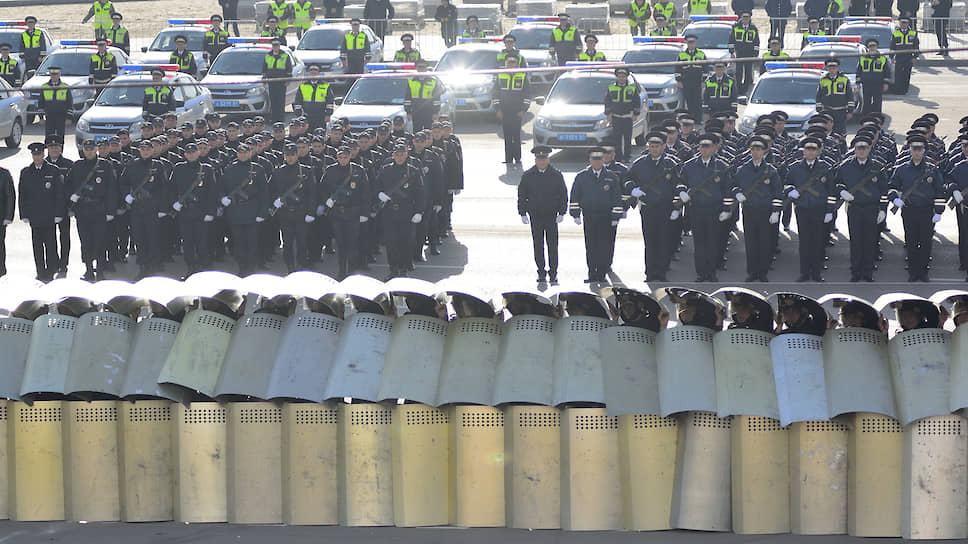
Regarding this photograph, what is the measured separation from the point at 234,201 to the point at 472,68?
12970 millimetres

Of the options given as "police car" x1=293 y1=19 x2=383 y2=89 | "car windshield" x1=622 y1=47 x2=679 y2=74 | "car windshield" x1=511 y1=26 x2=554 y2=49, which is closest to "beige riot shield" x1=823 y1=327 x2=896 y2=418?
"car windshield" x1=622 y1=47 x2=679 y2=74

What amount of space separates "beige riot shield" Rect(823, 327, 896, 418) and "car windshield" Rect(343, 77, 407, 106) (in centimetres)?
1769

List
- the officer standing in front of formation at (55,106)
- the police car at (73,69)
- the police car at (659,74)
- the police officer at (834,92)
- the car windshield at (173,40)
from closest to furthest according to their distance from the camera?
1. the police officer at (834,92)
2. the officer standing in front of formation at (55,106)
3. the police car at (659,74)
4. the police car at (73,69)
5. the car windshield at (173,40)

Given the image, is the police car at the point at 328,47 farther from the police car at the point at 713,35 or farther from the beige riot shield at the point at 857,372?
the beige riot shield at the point at 857,372

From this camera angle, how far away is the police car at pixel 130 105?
25.9 m

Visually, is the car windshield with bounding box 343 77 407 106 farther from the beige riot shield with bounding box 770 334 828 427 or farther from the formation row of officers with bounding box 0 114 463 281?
the beige riot shield with bounding box 770 334 828 427

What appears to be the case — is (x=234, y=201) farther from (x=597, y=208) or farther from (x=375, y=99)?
(x=375, y=99)

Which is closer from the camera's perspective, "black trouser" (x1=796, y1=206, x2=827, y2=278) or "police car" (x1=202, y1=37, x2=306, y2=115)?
"black trouser" (x1=796, y1=206, x2=827, y2=278)

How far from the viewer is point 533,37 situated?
3216 cm

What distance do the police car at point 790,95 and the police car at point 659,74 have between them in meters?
2.56

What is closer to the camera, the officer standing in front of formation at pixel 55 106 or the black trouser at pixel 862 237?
the black trouser at pixel 862 237

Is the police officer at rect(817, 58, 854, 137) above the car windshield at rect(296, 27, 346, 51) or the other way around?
the other way around

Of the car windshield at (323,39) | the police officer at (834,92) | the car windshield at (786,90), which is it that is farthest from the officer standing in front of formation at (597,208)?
the car windshield at (323,39)

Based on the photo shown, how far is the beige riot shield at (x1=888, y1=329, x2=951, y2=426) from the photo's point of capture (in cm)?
893
